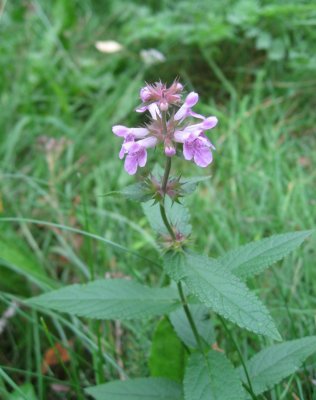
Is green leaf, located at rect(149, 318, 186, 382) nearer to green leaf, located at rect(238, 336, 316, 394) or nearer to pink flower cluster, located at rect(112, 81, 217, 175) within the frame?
green leaf, located at rect(238, 336, 316, 394)

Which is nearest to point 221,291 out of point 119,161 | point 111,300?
point 111,300

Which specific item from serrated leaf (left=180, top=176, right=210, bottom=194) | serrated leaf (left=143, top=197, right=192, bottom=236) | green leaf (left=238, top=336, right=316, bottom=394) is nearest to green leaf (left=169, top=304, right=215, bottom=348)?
green leaf (left=238, top=336, right=316, bottom=394)

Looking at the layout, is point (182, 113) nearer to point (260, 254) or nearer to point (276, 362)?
point (260, 254)

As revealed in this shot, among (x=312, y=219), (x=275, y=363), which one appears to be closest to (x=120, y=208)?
(x=312, y=219)

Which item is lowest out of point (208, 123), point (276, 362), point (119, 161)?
point (276, 362)

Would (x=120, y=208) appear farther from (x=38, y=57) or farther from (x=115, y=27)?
(x=115, y=27)
